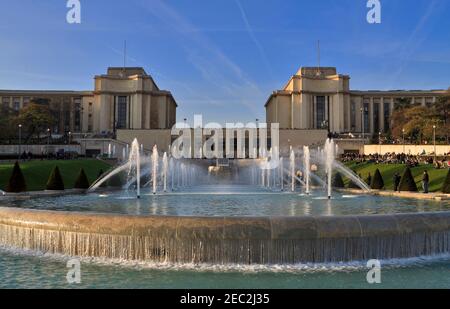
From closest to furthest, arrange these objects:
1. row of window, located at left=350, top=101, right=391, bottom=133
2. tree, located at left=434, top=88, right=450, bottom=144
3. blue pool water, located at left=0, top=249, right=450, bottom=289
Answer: blue pool water, located at left=0, top=249, right=450, bottom=289 → tree, located at left=434, top=88, right=450, bottom=144 → row of window, located at left=350, top=101, right=391, bottom=133

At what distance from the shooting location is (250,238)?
394 inches

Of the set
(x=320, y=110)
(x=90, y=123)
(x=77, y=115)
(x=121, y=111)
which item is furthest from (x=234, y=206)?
(x=77, y=115)

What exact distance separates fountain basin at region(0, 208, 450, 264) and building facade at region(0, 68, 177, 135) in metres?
103

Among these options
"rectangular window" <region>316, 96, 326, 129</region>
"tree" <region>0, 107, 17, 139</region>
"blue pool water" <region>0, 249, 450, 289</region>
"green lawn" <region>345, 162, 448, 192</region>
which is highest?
"rectangular window" <region>316, 96, 326, 129</region>

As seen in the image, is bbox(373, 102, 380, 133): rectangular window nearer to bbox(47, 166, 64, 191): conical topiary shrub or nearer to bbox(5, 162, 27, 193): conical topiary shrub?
bbox(47, 166, 64, 191): conical topiary shrub

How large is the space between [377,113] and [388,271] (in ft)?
402

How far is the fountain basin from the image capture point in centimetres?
1004

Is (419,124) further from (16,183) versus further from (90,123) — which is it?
(90,123)

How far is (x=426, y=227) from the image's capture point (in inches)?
428

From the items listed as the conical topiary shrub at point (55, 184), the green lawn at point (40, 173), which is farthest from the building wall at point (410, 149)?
the conical topiary shrub at point (55, 184)

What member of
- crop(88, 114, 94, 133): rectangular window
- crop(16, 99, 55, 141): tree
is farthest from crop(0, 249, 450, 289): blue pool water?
crop(88, 114, 94, 133): rectangular window

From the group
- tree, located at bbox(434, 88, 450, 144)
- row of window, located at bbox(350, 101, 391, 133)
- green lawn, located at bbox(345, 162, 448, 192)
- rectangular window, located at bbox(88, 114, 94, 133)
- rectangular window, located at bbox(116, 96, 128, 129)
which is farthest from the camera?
row of window, located at bbox(350, 101, 391, 133)

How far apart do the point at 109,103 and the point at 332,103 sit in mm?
52429

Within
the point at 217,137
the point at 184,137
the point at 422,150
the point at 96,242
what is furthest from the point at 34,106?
the point at 96,242
